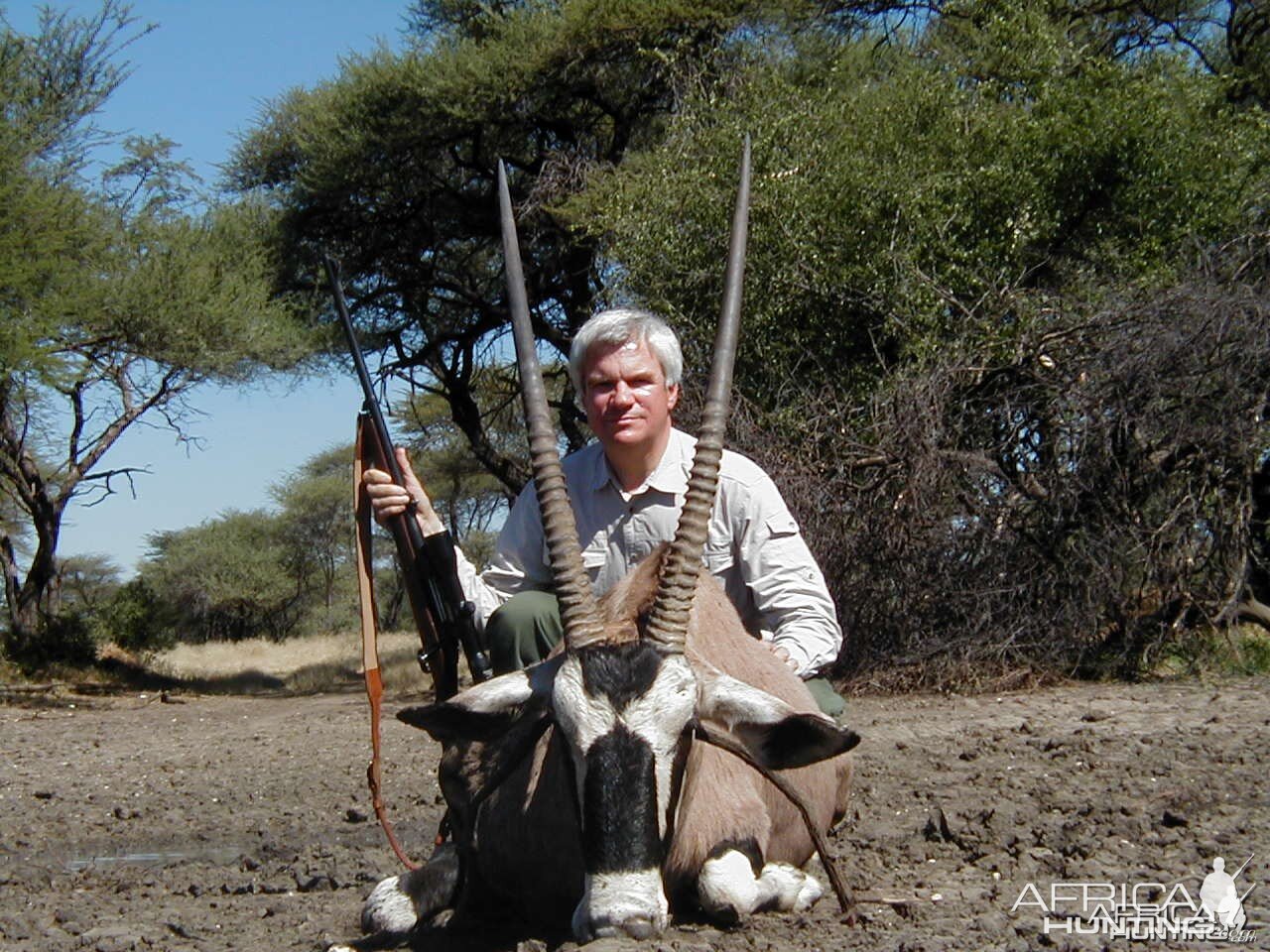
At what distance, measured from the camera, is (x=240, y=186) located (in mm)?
18672

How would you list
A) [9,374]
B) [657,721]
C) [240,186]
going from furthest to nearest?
[240,186]
[9,374]
[657,721]

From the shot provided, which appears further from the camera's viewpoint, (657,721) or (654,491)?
(654,491)

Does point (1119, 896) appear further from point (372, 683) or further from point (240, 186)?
point (240, 186)

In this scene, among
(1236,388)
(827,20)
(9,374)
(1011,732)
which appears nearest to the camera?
(1011,732)

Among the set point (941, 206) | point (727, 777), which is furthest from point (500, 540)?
point (941, 206)

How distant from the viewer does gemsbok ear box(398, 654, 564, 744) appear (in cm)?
319

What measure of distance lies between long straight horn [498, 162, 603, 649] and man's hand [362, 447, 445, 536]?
67cm

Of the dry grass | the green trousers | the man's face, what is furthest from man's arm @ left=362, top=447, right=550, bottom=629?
the dry grass

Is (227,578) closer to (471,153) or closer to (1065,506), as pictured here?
(471,153)

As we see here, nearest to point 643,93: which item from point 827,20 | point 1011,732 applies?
point 827,20

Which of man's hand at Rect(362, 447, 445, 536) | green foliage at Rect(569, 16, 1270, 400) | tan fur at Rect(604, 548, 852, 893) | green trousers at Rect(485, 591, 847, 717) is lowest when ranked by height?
tan fur at Rect(604, 548, 852, 893)

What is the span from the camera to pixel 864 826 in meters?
4.60

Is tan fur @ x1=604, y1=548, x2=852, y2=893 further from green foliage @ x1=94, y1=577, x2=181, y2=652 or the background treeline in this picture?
green foliage @ x1=94, y1=577, x2=181, y2=652

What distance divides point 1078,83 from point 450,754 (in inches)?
363
